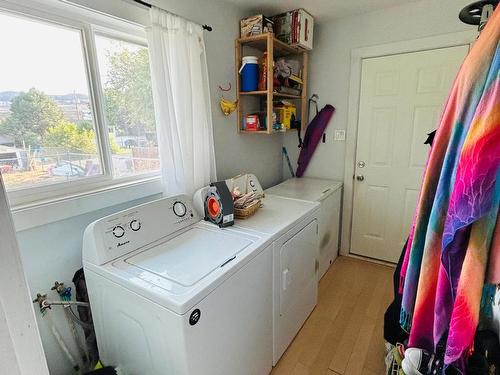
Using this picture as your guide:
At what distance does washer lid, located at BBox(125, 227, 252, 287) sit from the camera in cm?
117

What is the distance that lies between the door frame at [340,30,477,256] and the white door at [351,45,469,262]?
4 centimetres

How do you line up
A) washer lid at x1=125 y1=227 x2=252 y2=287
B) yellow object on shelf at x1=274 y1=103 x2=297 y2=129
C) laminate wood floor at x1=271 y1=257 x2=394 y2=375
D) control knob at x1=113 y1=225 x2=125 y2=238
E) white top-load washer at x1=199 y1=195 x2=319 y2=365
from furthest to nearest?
yellow object on shelf at x1=274 y1=103 x2=297 y2=129
laminate wood floor at x1=271 y1=257 x2=394 y2=375
white top-load washer at x1=199 y1=195 x2=319 y2=365
control knob at x1=113 y1=225 x2=125 y2=238
washer lid at x1=125 y1=227 x2=252 y2=287

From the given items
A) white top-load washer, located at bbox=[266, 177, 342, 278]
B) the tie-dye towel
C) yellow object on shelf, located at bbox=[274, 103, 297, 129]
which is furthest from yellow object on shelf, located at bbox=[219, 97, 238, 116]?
the tie-dye towel

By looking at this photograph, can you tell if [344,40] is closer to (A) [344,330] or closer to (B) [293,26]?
(B) [293,26]

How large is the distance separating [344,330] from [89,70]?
235 cm

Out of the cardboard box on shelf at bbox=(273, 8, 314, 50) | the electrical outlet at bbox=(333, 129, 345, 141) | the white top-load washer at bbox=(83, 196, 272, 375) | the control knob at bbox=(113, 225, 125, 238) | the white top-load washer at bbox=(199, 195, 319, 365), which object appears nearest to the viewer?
the white top-load washer at bbox=(83, 196, 272, 375)

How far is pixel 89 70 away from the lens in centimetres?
149

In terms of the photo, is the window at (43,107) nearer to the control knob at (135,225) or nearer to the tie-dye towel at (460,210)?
the control knob at (135,225)

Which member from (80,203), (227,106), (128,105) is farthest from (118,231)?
(227,106)

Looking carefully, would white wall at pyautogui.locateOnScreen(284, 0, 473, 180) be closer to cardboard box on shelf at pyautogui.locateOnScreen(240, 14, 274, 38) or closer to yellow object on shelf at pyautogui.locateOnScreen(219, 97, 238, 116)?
cardboard box on shelf at pyautogui.locateOnScreen(240, 14, 274, 38)

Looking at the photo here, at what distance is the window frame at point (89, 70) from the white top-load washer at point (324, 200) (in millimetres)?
1275

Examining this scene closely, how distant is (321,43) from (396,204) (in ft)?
5.82

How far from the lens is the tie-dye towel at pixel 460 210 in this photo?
2.17 feet

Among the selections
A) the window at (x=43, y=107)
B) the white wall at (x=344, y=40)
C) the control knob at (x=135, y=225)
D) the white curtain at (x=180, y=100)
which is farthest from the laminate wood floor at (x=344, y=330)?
Result: the window at (x=43, y=107)
